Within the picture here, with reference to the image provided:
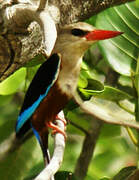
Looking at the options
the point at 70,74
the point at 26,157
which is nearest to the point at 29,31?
the point at 70,74

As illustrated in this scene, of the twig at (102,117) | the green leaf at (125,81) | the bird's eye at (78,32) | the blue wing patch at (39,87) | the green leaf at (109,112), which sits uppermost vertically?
the bird's eye at (78,32)

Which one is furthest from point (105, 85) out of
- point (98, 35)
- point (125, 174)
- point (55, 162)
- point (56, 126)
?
point (55, 162)

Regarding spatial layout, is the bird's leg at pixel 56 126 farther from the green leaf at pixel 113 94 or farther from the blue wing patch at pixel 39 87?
the green leaf at pixel 113 94

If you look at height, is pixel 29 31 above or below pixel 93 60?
above

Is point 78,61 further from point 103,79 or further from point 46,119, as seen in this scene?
point 103,79

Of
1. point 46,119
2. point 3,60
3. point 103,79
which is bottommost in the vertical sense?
point 103,79

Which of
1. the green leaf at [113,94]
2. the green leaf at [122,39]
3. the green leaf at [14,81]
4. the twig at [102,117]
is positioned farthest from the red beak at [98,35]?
the green leaf at [14,81]

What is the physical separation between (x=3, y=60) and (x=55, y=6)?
274mm

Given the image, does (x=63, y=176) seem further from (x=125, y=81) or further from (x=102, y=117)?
(x=125, y=81)

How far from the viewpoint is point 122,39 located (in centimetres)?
258

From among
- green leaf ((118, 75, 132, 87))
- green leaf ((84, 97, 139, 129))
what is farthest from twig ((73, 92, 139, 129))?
green leaf ((118, 75, 132, 87))

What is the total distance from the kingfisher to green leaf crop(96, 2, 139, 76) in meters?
0.48

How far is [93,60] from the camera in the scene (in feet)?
9.53

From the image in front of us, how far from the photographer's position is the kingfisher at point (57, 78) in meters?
1.96
